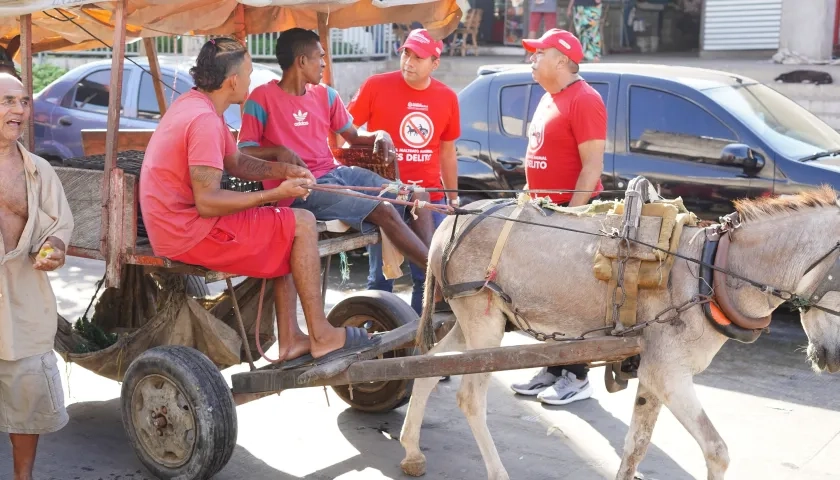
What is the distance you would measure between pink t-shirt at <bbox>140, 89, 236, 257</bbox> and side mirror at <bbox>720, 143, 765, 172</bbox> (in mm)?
4179

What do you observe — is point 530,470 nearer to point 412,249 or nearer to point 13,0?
point 412,249

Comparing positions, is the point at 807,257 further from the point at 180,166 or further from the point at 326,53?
the point at 326,53

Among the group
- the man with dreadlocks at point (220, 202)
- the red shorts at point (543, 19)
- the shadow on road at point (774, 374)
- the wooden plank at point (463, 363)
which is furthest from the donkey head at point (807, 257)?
the red shorts at point (543, 19)

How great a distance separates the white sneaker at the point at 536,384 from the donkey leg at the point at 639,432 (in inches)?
71.5

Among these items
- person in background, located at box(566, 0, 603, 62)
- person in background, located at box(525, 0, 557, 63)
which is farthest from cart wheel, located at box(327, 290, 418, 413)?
person in background, located at box(525, 0, 557, 63)

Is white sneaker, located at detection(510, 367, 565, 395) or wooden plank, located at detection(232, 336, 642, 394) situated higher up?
wooden plank, located at detection(232, 336, 642, 394)

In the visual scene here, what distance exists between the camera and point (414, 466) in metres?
5.08

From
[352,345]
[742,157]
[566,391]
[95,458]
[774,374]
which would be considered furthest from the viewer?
[742,157]

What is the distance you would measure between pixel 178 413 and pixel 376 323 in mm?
1356

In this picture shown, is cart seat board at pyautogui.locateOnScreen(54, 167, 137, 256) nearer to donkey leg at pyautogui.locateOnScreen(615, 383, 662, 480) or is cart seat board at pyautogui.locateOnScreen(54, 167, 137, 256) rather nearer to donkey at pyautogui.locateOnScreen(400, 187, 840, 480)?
donkey at pyautogui.locateOnScreen(400, 187, 840, 480)

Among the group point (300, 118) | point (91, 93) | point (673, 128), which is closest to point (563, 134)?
point (300, 118)

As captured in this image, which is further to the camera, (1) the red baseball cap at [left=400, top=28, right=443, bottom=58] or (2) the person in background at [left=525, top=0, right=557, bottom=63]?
(2) the person in background at [left=525, top=0, right=557, bottom=63]

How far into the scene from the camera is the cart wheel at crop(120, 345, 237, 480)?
4.71m

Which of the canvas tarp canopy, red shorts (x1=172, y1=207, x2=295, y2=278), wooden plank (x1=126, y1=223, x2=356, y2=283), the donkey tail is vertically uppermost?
the canvas tarp canopy
